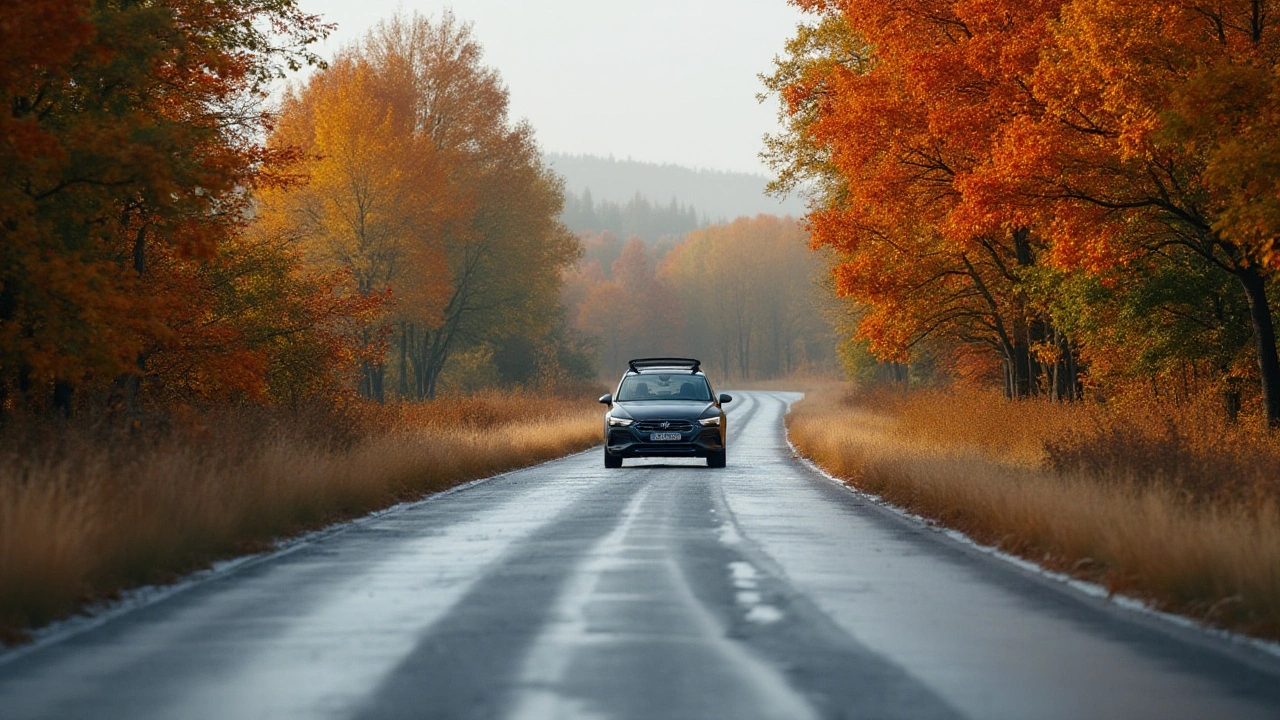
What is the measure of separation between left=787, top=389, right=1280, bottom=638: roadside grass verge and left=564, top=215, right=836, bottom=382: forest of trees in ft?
364

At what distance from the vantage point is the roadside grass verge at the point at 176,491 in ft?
33.6

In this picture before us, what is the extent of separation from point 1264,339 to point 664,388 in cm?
1101

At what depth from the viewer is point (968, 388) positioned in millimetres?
48750

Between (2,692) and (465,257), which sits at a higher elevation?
(465,257)

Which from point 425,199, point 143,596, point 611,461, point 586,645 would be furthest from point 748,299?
point 586,645

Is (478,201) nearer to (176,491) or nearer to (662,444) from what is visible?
(662,444)

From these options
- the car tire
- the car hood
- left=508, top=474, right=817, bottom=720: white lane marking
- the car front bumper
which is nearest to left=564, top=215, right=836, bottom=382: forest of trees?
the car tire

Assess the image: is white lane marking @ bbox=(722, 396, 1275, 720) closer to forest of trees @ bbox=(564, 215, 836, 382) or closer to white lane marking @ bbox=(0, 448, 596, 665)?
white lane marking @ bbox=(0, 448, 596, 665)

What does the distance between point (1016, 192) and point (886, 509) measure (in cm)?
658

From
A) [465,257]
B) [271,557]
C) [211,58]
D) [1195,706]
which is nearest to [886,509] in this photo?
[271,557]

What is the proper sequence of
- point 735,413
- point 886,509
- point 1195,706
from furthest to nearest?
point 735,413 → point 886,509 → point 1195,706

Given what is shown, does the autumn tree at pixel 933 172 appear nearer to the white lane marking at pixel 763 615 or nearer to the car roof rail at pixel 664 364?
the car roof rail at pixel 664 364

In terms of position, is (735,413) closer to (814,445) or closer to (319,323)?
(814,445)

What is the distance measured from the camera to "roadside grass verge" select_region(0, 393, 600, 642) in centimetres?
1023
